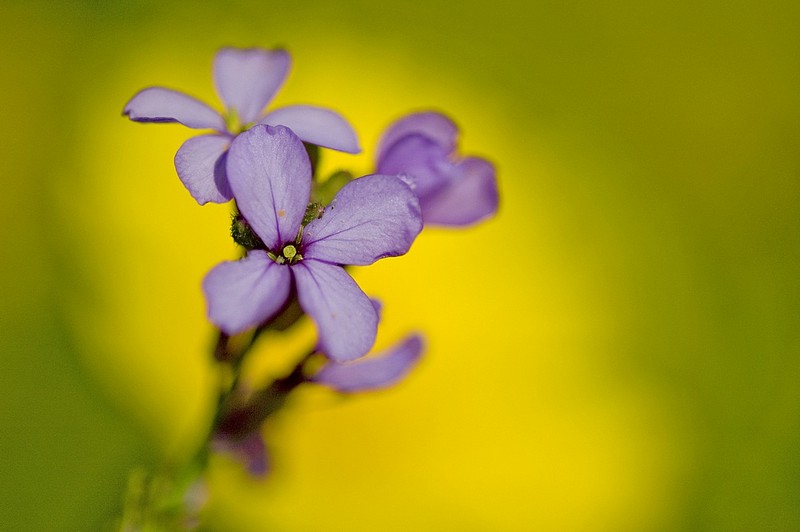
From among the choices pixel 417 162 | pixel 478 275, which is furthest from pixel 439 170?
pixel 478 275

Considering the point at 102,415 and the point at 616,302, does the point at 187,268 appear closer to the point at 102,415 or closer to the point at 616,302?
the point at 102,415

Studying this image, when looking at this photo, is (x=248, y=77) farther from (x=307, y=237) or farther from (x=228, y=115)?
(x=307, y=237)

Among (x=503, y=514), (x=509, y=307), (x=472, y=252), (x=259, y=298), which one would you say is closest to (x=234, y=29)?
(x=472, y=252)

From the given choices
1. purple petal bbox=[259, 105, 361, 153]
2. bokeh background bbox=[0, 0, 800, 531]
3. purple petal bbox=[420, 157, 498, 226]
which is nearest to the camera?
purple petal bbox=[259, 105, 361, 153]

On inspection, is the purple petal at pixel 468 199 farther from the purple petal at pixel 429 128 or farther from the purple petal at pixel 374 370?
the purple petal at pixel 374 370

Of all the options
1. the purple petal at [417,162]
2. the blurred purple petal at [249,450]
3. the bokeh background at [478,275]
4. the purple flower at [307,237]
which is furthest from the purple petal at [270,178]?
the bokeh background at [478,275]

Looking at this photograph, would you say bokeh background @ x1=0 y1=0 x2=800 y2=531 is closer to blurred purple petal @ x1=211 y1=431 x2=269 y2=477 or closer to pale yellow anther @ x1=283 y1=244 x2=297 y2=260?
blurred purple petal @ x1=211 y1=431 x2=269 y2=477

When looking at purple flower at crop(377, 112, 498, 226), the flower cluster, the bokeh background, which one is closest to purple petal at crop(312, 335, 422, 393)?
the flower cluster
